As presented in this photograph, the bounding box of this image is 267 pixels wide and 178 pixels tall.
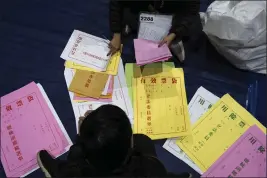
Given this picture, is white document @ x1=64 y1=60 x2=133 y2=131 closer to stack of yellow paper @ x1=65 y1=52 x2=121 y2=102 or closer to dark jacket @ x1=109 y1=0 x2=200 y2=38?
stack of yellow paper @ x1=65 y1=52 x2=121 y2=102

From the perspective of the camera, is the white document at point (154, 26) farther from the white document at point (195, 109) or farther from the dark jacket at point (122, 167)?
the dark jacket at point (122, 167)

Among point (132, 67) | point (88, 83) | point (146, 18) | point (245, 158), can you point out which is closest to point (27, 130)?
point (88, 83)

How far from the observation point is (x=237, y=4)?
3.23 ft

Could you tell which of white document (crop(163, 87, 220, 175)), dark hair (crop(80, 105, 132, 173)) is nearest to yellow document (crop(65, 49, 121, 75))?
white document (crop(163, 87, 220, 175))

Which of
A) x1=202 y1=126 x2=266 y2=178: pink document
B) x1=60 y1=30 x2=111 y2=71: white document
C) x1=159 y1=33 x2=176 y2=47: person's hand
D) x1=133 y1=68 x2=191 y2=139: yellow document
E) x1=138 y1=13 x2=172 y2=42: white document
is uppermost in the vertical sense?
x1=138 y1=13 x2=172 y2=42: white document

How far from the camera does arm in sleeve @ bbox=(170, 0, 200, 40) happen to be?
1.05 metres

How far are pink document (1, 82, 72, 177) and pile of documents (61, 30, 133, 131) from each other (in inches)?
3.3

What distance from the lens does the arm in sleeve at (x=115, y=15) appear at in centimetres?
103

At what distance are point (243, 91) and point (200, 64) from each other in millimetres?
169

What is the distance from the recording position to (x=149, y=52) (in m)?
1.05

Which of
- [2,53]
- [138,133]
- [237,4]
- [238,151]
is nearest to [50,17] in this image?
[2,53]

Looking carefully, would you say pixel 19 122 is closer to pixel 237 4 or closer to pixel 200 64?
pixel 200 64

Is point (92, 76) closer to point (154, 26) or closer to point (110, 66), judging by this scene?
point (110, 66)

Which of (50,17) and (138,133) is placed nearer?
(138,133)
